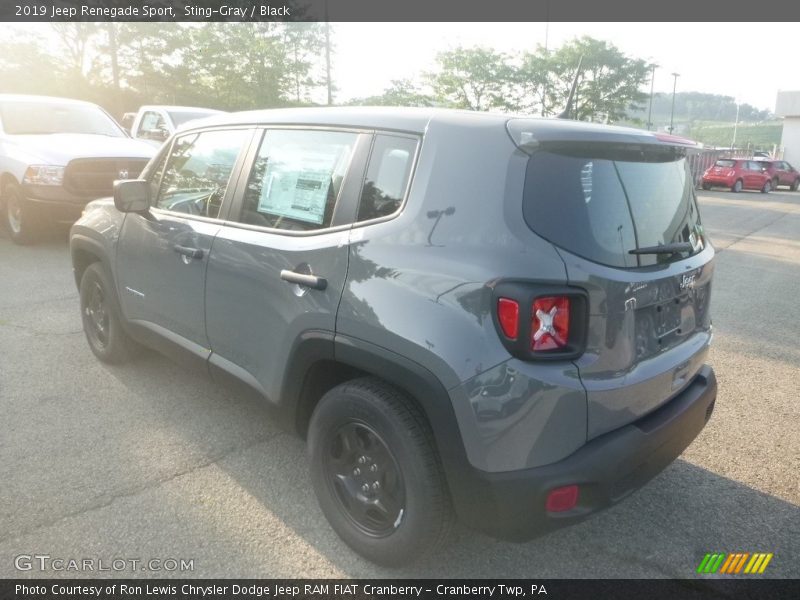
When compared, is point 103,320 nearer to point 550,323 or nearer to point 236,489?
point 236,489

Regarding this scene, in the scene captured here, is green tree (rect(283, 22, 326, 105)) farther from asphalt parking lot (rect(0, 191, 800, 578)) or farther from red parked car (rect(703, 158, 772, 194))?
asphalt parking lot (rect(0, 191, 800, 578))

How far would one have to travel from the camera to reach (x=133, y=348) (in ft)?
14.5

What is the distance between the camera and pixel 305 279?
2.66 metres

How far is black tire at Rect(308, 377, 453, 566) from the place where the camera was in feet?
7.59

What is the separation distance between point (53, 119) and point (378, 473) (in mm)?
9249

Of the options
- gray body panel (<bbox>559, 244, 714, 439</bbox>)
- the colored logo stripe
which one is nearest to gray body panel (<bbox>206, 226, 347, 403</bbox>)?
gray body panel (<bbox>559, 244, 714, 439</bbox>)

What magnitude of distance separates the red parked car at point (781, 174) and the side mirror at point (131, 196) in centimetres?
2964

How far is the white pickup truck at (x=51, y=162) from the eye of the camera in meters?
8.30

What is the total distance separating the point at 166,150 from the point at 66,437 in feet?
5.90

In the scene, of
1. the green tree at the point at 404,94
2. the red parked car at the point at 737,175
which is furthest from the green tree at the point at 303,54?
the red parked car at the point at 737,175

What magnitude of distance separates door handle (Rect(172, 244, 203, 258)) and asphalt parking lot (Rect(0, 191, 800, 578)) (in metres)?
0.83

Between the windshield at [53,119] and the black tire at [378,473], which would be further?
the windshield at [53,119]

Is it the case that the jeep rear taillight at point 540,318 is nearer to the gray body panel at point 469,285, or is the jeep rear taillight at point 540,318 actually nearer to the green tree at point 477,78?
the gray body panel at point 469,285

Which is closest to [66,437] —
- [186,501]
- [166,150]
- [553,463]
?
[186,501]
